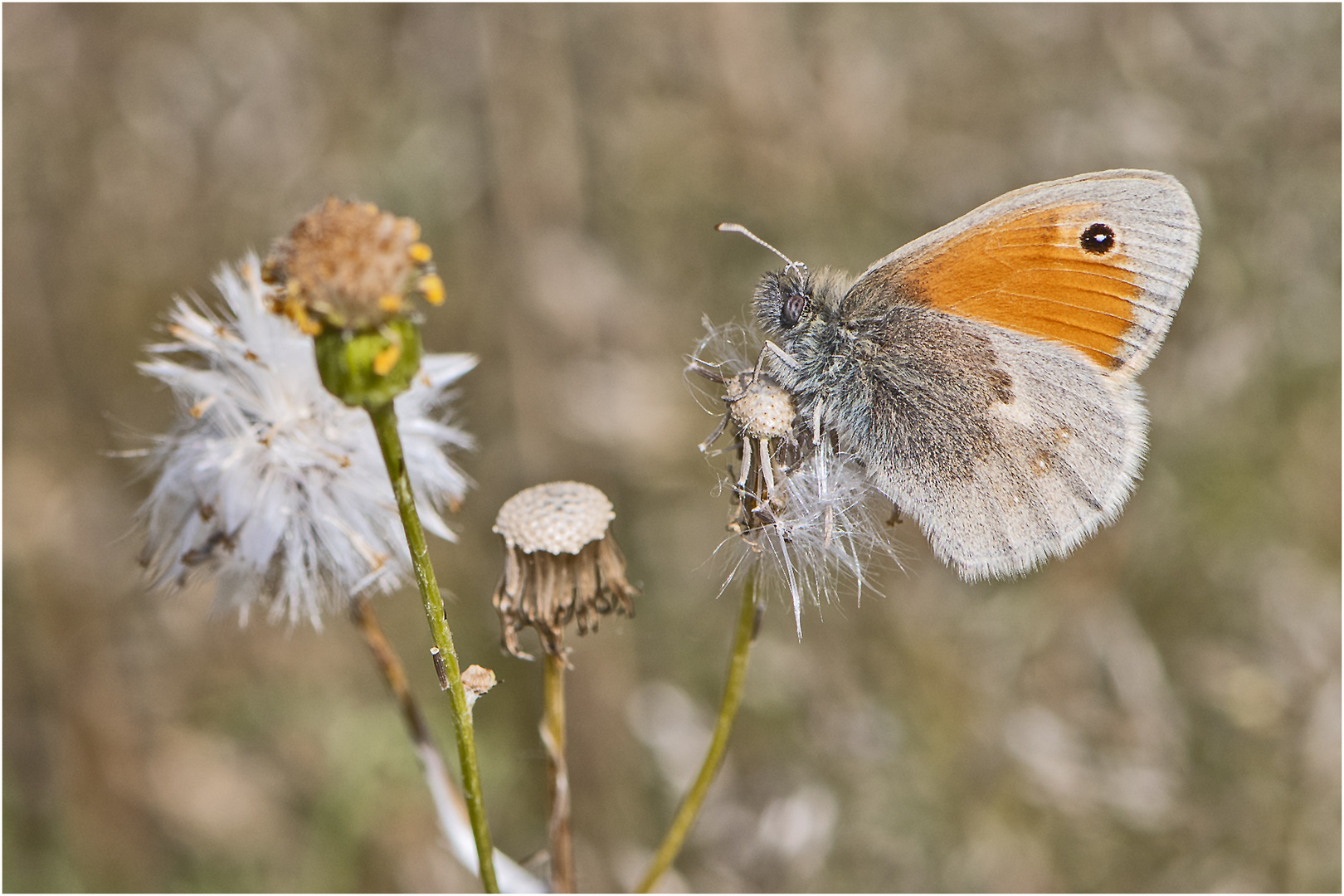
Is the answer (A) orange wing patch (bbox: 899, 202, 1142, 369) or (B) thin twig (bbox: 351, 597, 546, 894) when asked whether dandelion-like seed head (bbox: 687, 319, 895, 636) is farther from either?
(B) thin twig (bbox: 351, 597, 546, 894)

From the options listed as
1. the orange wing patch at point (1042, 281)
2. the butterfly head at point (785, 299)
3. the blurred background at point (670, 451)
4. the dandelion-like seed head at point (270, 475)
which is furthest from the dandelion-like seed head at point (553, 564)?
the blurred background at point (670, 451)

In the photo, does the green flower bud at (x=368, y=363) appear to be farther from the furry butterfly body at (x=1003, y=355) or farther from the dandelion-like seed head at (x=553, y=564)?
the furry butterfly body at (x=1003, y=355)

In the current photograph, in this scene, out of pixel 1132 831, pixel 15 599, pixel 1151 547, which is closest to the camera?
pixel 1132 831

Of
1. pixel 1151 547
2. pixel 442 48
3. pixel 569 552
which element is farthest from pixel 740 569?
pixel 442 48

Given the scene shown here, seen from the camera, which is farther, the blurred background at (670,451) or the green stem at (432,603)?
the blurred background at (670,451)

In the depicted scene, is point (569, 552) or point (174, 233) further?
point (174, 233)

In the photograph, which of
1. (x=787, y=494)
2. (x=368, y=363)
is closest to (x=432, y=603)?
(x=368, y=363)

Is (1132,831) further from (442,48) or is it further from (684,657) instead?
(442,48)
